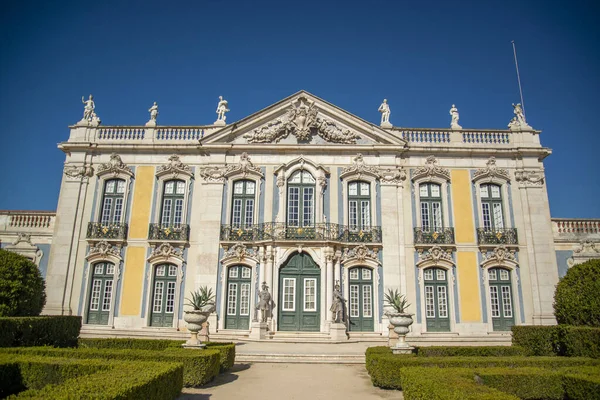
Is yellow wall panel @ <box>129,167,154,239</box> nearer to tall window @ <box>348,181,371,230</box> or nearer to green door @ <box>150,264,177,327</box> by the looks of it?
green door @ <box>150,264,177,327</box>

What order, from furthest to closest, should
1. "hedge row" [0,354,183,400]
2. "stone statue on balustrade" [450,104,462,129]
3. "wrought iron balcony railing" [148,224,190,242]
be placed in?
"stone statue on balustrade" [450,104,462,129]
"wrought iron balcony railing" [148,224,190,242]
"hedge row" [0,354,183,400]

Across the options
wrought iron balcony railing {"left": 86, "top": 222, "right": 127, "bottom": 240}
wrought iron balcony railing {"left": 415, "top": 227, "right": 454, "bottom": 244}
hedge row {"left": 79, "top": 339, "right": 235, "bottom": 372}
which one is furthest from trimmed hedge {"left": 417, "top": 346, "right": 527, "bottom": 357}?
wrought iron balcony railing {"left": 86, "top": 222, "right": 127, "bottom": 240}

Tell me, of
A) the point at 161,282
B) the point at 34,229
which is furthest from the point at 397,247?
the point at 34,229

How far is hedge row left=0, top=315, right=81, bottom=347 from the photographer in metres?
10.1

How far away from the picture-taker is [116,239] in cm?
1838

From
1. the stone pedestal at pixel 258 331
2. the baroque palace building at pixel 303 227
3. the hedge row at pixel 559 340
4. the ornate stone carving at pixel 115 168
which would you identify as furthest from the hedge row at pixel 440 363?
the ornate stone carving at pixel 115 168

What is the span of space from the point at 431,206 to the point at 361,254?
3.98 metres

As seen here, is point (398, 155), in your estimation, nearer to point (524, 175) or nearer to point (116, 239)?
point (524, 175)

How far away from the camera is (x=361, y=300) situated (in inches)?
703

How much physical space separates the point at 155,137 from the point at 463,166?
14.2 metres

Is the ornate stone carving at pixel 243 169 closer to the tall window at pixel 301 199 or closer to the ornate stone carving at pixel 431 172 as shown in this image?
the tall window at pixel 301 199

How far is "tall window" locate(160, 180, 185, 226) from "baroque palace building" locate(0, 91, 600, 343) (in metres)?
0.08

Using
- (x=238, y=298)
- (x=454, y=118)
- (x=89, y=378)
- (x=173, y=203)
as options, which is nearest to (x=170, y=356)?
(x=89, y=378)

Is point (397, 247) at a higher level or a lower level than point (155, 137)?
lower
